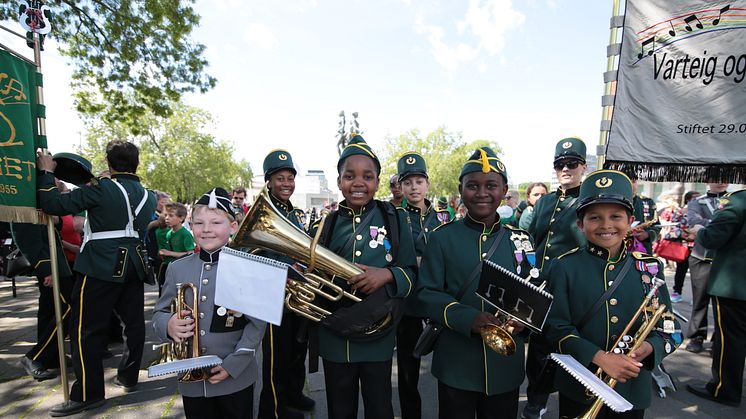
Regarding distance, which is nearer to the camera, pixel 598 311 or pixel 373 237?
pixel 598 311

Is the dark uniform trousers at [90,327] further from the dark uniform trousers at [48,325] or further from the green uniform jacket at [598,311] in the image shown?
the green uniform jacket at [598,311]

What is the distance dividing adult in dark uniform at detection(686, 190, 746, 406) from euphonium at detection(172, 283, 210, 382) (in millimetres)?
4678

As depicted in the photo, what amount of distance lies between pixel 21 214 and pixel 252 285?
9.33ft

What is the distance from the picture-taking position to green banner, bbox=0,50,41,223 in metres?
3.12

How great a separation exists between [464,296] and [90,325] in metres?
3.48

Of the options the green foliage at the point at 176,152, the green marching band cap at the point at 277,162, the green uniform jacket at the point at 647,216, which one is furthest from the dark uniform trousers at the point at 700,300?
the green foliage at the point at 176,152

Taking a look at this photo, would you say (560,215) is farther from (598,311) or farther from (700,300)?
(700,300)

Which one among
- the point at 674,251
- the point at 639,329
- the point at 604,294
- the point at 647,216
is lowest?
the point at 674,251

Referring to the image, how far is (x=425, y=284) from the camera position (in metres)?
2.36

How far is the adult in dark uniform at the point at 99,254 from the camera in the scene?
329cm

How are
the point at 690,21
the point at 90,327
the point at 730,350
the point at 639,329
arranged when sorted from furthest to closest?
1. the point at 730,350
2. the point at 90,327
3. the point at 690,21
4. the point at 639,329

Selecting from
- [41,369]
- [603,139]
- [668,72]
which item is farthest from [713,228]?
[41,369]

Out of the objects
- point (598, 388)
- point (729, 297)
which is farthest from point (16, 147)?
point (729, 297)

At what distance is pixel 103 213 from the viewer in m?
3.43
